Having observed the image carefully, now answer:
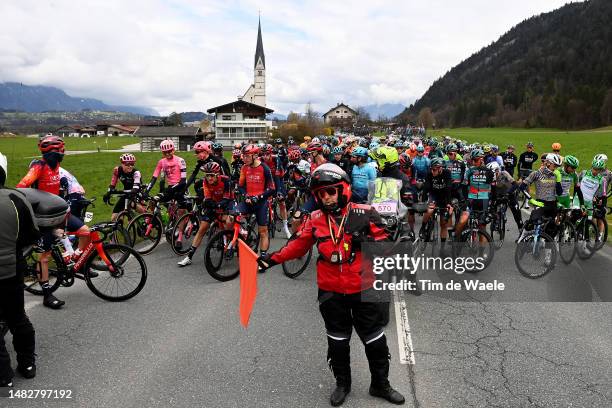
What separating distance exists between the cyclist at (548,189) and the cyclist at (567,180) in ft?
0.75

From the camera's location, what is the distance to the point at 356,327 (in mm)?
3990

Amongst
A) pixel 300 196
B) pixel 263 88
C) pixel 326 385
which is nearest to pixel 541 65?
pixel 263 88

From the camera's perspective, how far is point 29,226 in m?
4.28

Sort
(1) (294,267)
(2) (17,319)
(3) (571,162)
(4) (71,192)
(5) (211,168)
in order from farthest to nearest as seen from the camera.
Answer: (3) (571,162) < (5) (211,168) < (1) (294,267) < (4) (71,192) < (2) (17,319)

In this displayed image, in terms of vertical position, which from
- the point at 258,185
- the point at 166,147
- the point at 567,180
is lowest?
the point at 258,185

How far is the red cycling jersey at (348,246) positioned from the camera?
3.87 metres

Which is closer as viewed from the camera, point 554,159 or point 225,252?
point 225,252

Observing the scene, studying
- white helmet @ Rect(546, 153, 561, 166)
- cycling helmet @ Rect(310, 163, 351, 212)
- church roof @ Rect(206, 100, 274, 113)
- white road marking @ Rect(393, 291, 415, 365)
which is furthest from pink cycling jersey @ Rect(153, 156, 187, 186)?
church roof @ Rect(206, 100, 274, 113)

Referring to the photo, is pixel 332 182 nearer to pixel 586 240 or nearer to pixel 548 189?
pixel 548 189

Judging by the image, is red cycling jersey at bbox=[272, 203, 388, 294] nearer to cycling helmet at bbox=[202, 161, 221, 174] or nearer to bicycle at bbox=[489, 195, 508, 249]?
cycling helmet at bbox=[202, 161, 221, 174]

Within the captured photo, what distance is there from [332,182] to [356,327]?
4.38 feet

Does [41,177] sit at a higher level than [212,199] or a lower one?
higher

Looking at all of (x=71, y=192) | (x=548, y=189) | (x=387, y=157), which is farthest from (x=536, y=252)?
(x=71, y=192)

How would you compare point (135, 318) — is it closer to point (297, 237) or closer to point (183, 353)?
point (183, 353)
